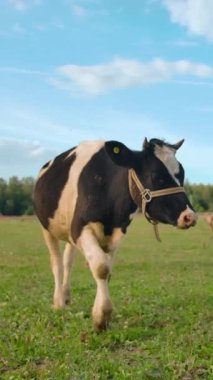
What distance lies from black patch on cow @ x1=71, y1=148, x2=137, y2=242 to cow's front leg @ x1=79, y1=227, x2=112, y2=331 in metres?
0.23

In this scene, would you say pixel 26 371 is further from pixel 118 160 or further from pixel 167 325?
pixel 118 160

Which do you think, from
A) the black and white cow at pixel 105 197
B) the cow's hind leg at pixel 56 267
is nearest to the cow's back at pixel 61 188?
the black and white cow at pixel 105 197

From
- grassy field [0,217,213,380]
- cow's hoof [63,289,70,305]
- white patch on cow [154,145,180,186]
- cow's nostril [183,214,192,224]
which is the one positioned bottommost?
grassy field [0,217,213,380]

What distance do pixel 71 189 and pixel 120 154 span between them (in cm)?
108

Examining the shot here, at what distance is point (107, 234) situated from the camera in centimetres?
833

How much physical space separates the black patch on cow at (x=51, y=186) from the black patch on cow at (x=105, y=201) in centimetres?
83

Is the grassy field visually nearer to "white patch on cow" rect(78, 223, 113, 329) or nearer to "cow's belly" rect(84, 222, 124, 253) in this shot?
"white patch on cow" rect(78, 223, 113, 329)

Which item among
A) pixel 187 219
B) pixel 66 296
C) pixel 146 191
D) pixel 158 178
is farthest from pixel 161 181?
pixel 66 296

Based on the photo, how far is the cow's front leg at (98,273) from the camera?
716cm

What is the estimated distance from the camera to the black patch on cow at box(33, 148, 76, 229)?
9281 mm

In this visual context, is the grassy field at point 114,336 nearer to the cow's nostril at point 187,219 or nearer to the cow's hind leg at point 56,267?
the cow's hind leg at point 56,267

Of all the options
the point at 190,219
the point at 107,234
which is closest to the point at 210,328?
the point at 190,219

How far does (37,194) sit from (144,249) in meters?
22.3

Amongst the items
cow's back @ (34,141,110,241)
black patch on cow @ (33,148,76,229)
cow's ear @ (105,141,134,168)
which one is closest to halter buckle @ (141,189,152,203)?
cow's ear @ (105,141,134,168)
